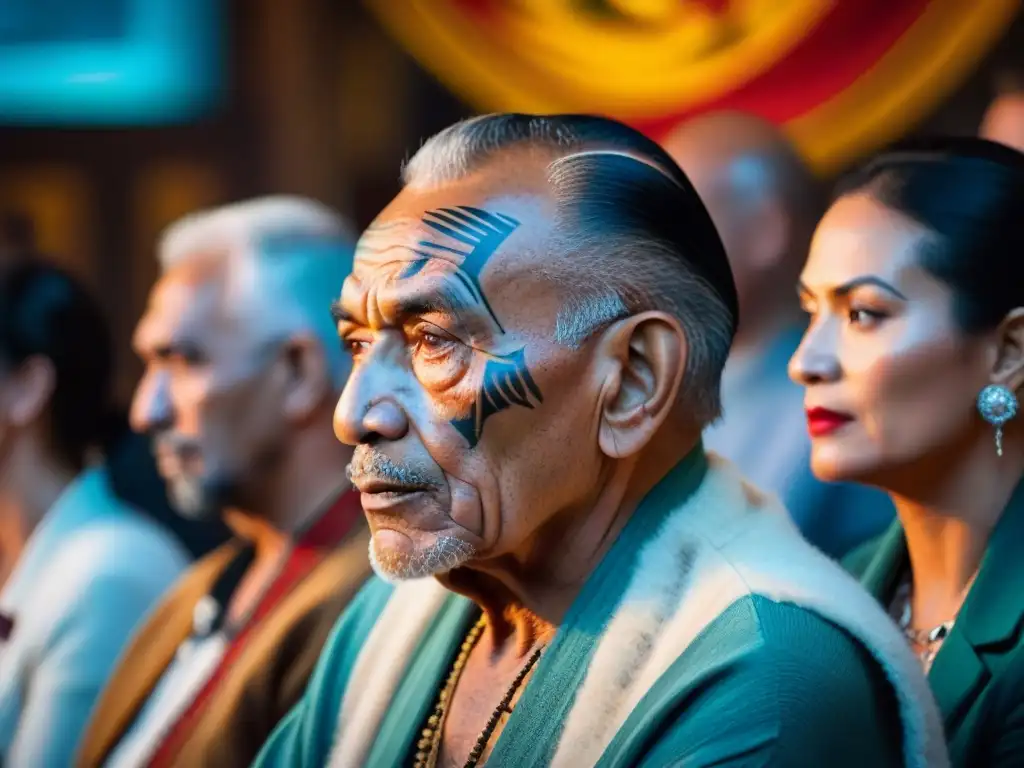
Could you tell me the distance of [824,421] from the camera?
1.55m

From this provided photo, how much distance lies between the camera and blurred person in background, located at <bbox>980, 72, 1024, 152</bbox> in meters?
1.98

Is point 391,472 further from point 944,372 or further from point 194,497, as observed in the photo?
point 194,497

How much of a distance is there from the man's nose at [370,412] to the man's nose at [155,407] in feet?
3.28

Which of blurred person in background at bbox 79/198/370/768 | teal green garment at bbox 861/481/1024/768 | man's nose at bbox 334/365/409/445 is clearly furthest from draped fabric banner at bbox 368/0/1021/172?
man's nose at bbox 334/365/409/445

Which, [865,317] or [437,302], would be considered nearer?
[437,302]

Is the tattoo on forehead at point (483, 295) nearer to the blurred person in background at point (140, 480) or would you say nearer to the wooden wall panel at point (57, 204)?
the blurred person in background at point (140, 480)

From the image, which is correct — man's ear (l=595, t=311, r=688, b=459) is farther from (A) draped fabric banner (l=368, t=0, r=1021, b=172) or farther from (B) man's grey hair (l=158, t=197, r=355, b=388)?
(A) draped fabric banner (l=368, t=0, r=1021, b=172)

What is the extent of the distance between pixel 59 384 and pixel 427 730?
163 centimetres

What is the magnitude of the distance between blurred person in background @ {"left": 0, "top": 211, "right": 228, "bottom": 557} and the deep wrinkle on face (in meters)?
1.59

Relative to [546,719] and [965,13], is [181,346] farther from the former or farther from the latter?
[965,13]

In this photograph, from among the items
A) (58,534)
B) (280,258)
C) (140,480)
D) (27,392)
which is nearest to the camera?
(280,258)

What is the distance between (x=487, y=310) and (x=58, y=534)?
1.58 m

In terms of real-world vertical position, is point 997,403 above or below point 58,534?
above

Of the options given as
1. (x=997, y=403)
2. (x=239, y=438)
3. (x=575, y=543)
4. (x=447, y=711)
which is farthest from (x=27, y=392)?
(x=997, y=403)
